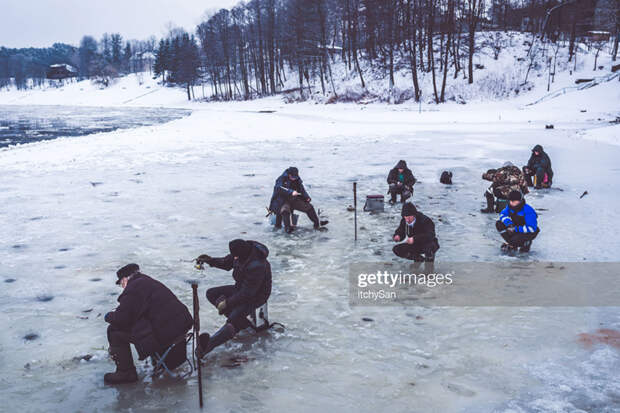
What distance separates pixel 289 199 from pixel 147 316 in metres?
5.31

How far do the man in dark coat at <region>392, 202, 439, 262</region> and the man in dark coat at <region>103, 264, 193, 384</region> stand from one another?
3778 millimetres

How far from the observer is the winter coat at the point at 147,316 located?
14.1 feet

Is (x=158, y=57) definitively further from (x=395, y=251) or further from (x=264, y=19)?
(x=395, y=251)

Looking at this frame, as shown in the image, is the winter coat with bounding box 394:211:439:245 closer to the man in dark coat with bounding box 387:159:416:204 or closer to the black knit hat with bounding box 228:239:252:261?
the black knit hat with bounding box 228:239:252:261

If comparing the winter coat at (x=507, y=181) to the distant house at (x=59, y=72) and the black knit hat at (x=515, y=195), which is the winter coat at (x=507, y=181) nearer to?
the black knit hat at (x=515, y=195)

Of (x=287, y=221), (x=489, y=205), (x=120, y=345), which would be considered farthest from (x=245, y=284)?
(x=489, y=205)

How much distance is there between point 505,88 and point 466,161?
99.6 feet

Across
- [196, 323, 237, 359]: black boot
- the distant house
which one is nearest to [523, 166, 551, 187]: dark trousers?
[196, 323, 237, 359]: black boot

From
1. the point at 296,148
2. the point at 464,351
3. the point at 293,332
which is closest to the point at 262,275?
the point at 293,332

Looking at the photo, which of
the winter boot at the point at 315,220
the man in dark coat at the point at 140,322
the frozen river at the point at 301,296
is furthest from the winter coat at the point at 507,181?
the man in dark coat at the point at 140,322

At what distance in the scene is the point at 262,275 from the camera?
16.8ft

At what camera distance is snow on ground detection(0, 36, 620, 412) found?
170 inches

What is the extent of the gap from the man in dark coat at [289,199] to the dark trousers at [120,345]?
5137 mm

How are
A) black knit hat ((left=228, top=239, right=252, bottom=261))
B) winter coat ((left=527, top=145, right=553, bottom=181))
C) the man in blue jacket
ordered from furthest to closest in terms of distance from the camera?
1. winter coat ((left=527, top=145, right=553, bottom=181))
2. the man in blue jacket
3. black knit hat ((left=228, top=239, right=252, bottom=261))
